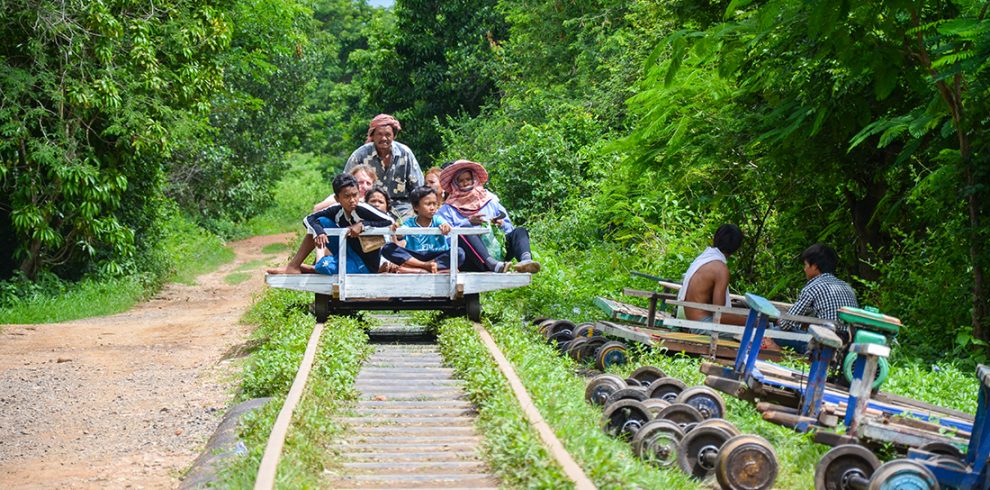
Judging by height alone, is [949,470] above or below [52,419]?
above

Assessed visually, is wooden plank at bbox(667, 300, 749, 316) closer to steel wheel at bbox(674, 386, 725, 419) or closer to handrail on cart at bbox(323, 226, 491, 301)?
steel wheel at bbox(674, 386, 725, 419)

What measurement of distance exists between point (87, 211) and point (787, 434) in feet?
45.5

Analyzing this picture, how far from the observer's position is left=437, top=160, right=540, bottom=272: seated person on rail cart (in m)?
12.2

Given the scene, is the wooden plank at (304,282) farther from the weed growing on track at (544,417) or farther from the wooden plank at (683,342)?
the wooden plank at (683,342)

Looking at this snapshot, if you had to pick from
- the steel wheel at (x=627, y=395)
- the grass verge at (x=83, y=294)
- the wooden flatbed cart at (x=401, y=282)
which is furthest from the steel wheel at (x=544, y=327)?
the grass verge at (x=83, y=294)

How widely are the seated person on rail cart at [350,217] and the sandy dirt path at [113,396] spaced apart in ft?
5.88

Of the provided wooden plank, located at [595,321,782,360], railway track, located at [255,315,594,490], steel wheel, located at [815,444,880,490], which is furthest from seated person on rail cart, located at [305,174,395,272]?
steel wheel, located at [815,444,880,490]

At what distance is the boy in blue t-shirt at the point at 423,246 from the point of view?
12195 millimetres

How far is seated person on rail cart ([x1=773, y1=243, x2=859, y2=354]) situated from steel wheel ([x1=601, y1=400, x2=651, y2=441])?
258cm

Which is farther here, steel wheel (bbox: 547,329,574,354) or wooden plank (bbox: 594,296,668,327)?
steel wheel (bbox: 547,329,574,354)

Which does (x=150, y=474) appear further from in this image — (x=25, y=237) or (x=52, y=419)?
(x=25, y=237)

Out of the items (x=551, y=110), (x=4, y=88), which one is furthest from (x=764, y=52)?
(x=551, y=110)

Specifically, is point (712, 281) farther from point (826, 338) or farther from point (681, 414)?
point (826, 338)

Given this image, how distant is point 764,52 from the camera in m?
11.6
